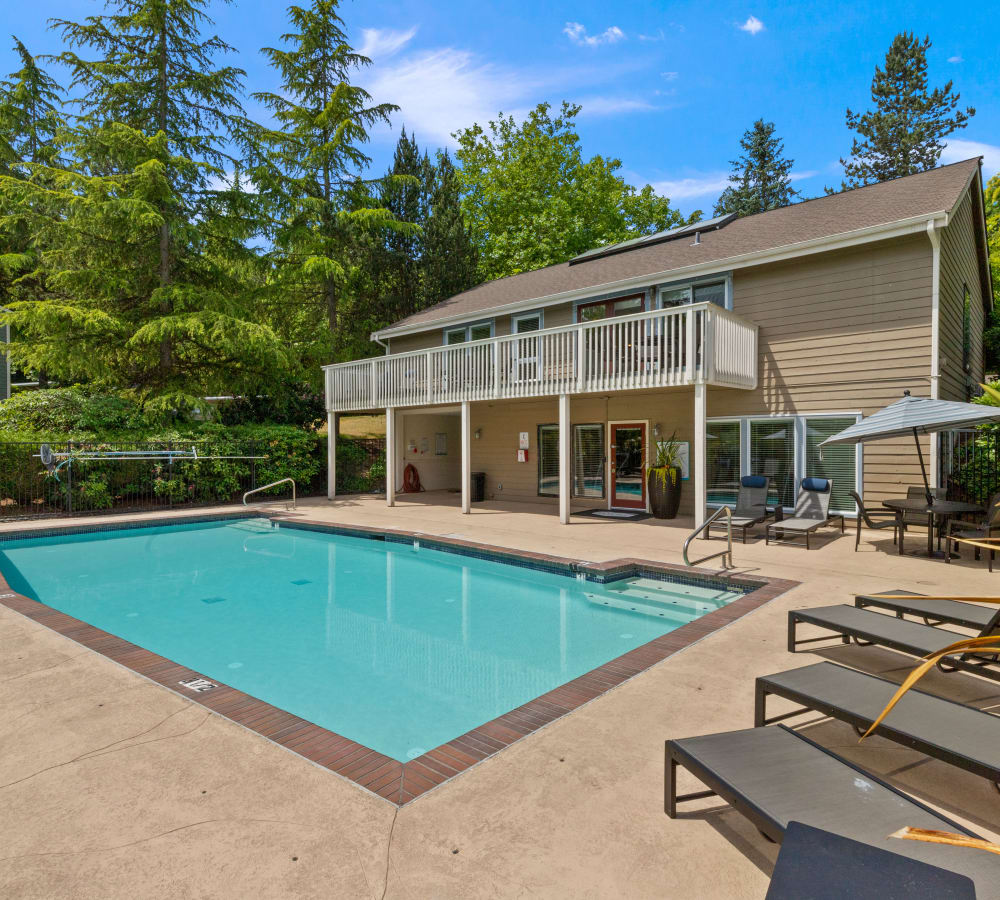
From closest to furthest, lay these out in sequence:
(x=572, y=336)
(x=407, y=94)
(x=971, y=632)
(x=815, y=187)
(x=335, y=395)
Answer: (x=971, y=632) < (x=572, y=336) < (x=335, y=395) < (x=407, y=94) < (x=815, y=187)

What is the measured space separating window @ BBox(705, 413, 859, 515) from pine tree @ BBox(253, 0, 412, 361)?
13.3 m

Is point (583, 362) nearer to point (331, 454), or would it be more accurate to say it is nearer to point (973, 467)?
point (973, 467)

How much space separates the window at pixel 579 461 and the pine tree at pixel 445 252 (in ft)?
33.2

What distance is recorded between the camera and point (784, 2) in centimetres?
1703

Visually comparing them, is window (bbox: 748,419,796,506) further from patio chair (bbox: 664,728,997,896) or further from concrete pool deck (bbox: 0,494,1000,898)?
patio chair (bbox: 664,728,997,896)

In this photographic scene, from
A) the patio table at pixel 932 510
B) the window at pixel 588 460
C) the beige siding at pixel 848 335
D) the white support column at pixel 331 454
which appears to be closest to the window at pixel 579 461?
the window at pixel 588 460

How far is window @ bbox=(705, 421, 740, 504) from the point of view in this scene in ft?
37.9

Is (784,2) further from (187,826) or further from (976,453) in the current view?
(187,826)

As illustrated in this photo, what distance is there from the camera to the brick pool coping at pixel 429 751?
2.86 meters

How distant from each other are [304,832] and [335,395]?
586 inches

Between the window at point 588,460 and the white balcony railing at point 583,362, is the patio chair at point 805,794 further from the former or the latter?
the window at point 588,460

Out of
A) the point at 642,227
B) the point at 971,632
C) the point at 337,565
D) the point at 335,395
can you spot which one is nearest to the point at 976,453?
the point at 971,632

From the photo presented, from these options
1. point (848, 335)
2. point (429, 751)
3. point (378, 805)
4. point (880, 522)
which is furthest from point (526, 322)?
point (378, 805)

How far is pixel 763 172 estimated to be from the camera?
3747cm
